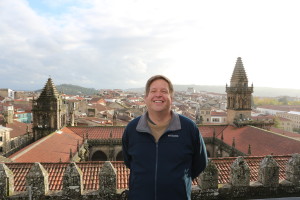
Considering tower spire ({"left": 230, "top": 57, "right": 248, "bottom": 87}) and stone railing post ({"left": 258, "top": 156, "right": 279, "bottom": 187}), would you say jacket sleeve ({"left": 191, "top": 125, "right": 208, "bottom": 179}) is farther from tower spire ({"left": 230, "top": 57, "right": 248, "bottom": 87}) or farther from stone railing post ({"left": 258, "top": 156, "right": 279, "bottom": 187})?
tower spire ({"left": 230, "top": 57, "right": 248, "bottom": 87})

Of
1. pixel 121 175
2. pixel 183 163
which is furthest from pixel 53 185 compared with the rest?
pixel 183 163

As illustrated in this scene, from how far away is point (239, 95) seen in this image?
3488 cm

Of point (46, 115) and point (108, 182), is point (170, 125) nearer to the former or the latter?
point (108, 182)

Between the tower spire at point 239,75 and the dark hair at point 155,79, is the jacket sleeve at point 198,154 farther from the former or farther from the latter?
the tower spire at point 239,75

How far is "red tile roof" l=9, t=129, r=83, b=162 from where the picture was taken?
18438mm

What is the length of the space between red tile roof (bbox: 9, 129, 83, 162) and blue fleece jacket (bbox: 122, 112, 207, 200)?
1379cm

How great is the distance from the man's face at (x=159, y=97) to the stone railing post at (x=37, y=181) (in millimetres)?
4470

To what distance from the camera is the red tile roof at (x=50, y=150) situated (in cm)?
Answer: 1844

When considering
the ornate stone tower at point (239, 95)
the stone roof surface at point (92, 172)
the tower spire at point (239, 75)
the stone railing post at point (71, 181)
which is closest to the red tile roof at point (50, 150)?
the stone roof surface at point (92, 172)

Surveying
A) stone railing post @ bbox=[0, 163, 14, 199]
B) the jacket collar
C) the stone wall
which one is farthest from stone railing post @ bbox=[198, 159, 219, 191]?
stone railing post @ bbox=[0, 163, 14, 199]

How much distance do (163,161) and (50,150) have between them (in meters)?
19.3

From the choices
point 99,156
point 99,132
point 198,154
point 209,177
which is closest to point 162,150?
point 198,154

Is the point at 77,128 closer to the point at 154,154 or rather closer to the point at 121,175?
the point at 121,175

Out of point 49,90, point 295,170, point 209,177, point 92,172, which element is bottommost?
point 92,172
